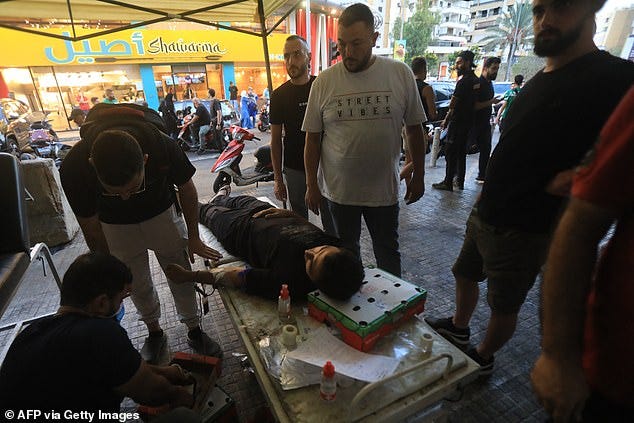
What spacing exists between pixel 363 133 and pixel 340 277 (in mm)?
947

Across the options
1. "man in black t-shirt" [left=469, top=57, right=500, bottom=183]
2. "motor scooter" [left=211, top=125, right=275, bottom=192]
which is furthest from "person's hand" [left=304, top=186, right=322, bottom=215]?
"man in black t-shirt" [left=469, top=57, right=500, bottom=183]

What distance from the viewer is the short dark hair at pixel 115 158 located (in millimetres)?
1337

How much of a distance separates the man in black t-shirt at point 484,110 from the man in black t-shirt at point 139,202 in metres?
4.08

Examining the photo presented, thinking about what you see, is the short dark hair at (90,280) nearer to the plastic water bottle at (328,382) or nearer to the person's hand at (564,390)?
the plastic water bottle at (328,382)

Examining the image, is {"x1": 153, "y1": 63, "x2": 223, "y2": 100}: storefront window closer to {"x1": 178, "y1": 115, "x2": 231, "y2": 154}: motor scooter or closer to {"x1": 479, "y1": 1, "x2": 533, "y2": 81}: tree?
{"x1": 178, "y1": 115, "x2": 231, "y2": 154}: motor scooter

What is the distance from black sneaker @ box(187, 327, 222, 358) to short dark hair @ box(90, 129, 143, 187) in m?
1.20

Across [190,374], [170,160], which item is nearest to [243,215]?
[170,160]

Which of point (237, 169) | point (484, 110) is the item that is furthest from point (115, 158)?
point (484, 110)

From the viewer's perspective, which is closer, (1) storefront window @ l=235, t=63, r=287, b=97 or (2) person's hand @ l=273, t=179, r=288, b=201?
(2) person's hand @ l=273, t=179, r=288, b=201

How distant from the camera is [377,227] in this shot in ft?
7.02

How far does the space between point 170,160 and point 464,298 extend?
1.87 m

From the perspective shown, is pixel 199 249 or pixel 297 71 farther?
pixel 297 71

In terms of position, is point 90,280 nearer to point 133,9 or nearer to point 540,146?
point 540,146

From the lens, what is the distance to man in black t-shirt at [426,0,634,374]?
1.17 m
